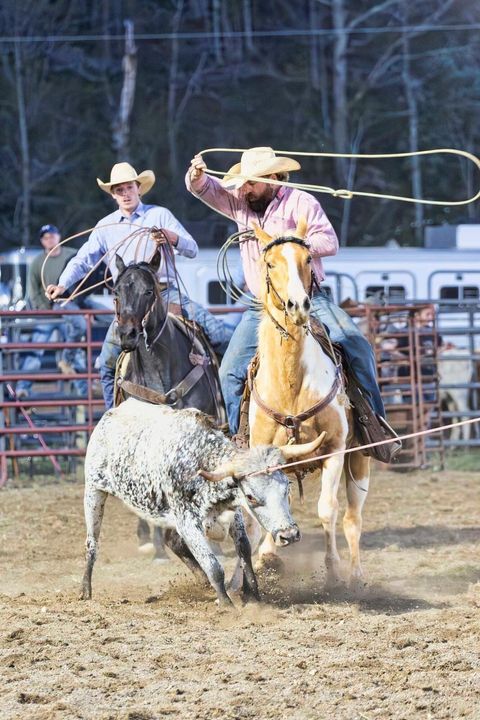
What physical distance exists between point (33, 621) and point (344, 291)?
12627 millimetres

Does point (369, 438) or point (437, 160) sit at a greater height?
point (437, 160)

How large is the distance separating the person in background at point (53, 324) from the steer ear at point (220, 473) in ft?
22.8

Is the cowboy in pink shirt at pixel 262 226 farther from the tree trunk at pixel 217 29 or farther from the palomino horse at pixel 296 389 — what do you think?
the tree trunk at pixel 217 29

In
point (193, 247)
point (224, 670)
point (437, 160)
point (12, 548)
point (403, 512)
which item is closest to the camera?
point (224, 670)

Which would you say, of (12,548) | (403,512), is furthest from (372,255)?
(12,548)

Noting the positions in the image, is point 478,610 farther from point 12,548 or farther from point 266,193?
point 12,548

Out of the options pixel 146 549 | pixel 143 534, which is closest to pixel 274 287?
pixel 146 549

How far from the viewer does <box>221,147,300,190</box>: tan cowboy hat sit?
6543 millimetres

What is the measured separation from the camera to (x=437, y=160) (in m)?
32.1

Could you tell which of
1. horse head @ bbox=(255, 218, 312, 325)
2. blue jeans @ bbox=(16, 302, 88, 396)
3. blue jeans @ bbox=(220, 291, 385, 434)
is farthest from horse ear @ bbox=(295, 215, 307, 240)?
blue jeans @ bbox=(16, 302, 88, 396)

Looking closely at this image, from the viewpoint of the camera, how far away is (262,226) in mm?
6707

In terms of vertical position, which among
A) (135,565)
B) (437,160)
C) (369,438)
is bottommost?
(135,565)

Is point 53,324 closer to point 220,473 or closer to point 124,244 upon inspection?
point 124,244

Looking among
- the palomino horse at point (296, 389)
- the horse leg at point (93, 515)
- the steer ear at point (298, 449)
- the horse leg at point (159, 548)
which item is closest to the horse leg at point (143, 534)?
the horse leg at point (159, 548)
